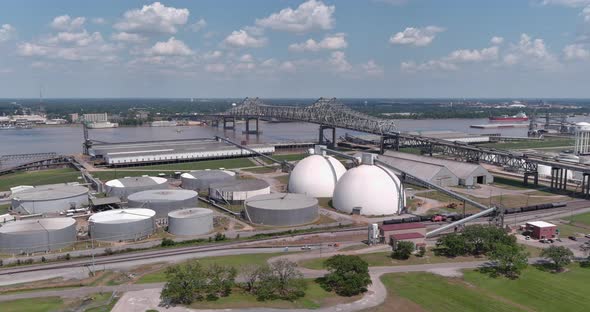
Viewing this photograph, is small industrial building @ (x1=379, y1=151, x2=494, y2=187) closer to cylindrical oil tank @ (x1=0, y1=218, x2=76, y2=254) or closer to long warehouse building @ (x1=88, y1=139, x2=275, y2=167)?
long warehouse building @ (x1=88, y1=139, x2=275, y2=167)

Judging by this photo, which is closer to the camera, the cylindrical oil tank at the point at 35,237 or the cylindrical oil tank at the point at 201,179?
the cylindrical oil tank at the point at 35,237

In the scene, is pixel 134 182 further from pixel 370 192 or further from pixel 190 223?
pixel 370 192

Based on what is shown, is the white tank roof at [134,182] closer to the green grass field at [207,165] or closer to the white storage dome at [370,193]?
the green grass field at [207,165]

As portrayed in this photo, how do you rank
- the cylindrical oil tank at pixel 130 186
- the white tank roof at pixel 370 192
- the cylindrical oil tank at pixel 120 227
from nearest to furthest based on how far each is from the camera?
the cylindrical oil tank at pixel 120 227
the white tank roof at pixel 370 192
the cylindrical oil tank at pixel 130 186

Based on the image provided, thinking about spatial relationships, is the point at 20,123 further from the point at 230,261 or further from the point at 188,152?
the point at 230,261

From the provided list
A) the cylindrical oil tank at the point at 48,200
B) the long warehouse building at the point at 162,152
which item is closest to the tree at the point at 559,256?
the cylindrical oil tank at the point at 48,200

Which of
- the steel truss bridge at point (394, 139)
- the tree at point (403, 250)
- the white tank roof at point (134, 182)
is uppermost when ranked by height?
the steel truss bridge at point (394, 139)
